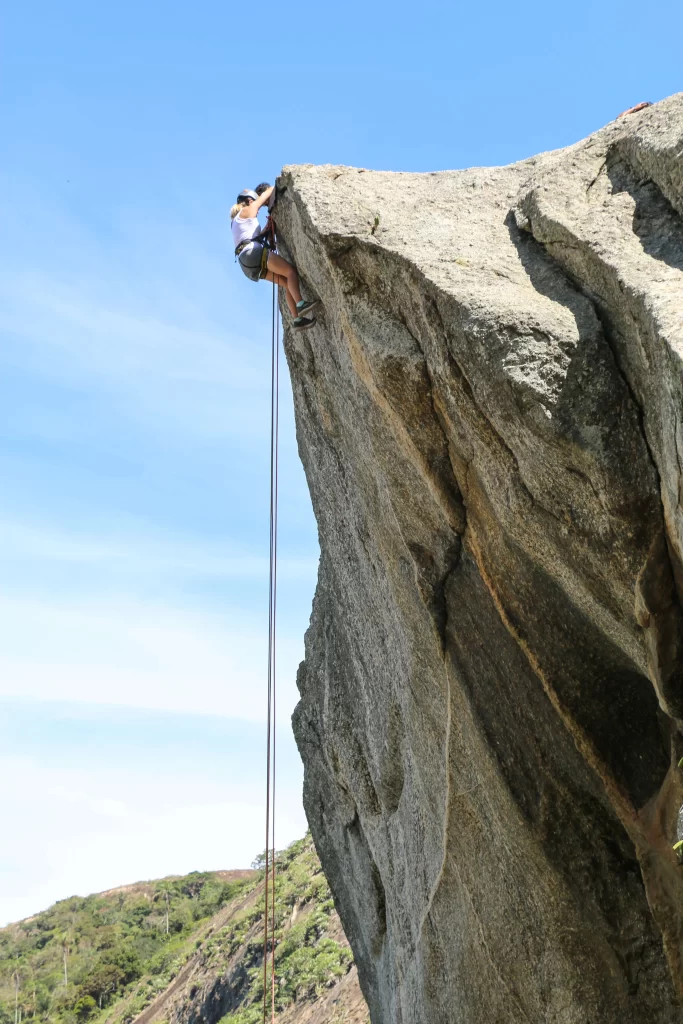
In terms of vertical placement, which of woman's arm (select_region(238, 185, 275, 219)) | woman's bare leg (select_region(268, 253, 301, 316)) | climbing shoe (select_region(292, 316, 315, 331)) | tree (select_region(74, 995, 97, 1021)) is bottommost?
tree (select_region(74, 995, 97, 1021))

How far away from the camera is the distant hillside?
26.6m

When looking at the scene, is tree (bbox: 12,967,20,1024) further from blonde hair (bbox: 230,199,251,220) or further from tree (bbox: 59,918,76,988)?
blonde hair (bbox: 230,199,251,220)

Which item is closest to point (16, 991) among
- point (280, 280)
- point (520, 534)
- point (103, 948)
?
point (103, 948)

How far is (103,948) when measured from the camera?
59.4m

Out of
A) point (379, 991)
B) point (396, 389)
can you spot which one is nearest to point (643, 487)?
point (396, 389)

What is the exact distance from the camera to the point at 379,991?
12.1 metres

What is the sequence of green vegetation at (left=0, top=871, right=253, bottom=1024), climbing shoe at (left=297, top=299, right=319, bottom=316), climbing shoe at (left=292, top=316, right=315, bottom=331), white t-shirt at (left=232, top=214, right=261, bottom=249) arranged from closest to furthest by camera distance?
climbing shoe at (left=297, top=299, right=319, bottom=316) < climbing shoe at (left=292, top=316, right=315, bottom=331) < white t-shirt at (left=232, top=214, right=261, bottom=249) < green vegetation at (left=0, top=871, right=253, bottom=1024)

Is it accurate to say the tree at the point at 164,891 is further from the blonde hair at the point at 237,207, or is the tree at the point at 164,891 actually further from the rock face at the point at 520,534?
the blonde hair at the point at 237,207

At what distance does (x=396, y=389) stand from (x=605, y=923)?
464cm

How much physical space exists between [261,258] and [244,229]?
1.22ft

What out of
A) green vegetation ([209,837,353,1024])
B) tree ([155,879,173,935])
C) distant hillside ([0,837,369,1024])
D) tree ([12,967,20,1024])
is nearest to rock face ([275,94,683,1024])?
distant hillside ([0,837,369,1024])

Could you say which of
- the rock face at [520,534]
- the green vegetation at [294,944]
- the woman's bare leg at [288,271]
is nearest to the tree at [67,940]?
the green vegetation at [294,944]

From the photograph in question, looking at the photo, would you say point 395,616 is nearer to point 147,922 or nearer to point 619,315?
point 619,315

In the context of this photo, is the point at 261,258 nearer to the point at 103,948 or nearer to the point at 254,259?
the point at 254,259
